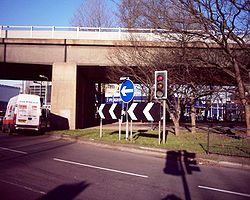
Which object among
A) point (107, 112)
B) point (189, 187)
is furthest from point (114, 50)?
point (189, 187)

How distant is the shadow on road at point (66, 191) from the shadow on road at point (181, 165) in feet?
5.87

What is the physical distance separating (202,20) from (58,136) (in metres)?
10.6

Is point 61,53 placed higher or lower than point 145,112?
higher

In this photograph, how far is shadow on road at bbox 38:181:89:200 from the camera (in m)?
5.62

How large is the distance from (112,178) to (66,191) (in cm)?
167

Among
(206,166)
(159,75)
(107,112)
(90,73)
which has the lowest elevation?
(206,166)

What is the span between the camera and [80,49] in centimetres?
2377

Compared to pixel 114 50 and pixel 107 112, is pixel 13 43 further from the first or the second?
pixel 107 112

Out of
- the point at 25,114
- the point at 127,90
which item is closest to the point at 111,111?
the point at 127,90

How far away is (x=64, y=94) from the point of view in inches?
929

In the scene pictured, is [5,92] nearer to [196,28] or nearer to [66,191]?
[196,28]

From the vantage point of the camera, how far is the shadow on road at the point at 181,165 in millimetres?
6786

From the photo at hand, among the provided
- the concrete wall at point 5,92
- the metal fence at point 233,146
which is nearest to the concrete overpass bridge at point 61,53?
the metal fence at point 233,146

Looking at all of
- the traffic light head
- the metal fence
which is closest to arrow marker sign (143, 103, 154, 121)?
the traffic light head
